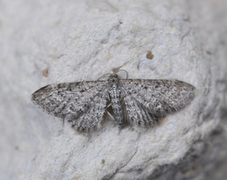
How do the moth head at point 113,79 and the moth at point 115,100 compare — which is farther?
the moth head at point 113,79

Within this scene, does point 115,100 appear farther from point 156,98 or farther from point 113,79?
point 156,98

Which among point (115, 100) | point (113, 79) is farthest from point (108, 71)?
point (115, 100)

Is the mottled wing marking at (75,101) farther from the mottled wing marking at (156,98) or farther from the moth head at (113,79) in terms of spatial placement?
the mottled wing marking at (156,98)

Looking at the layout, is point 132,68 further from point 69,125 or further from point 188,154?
point 188,154

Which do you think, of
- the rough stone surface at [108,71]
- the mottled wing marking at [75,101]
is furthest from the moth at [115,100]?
the rough stone surface at [108,71]

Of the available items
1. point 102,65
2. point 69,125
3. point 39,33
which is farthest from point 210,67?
point 39,33

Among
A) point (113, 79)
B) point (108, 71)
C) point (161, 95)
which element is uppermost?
point (108, 71)
